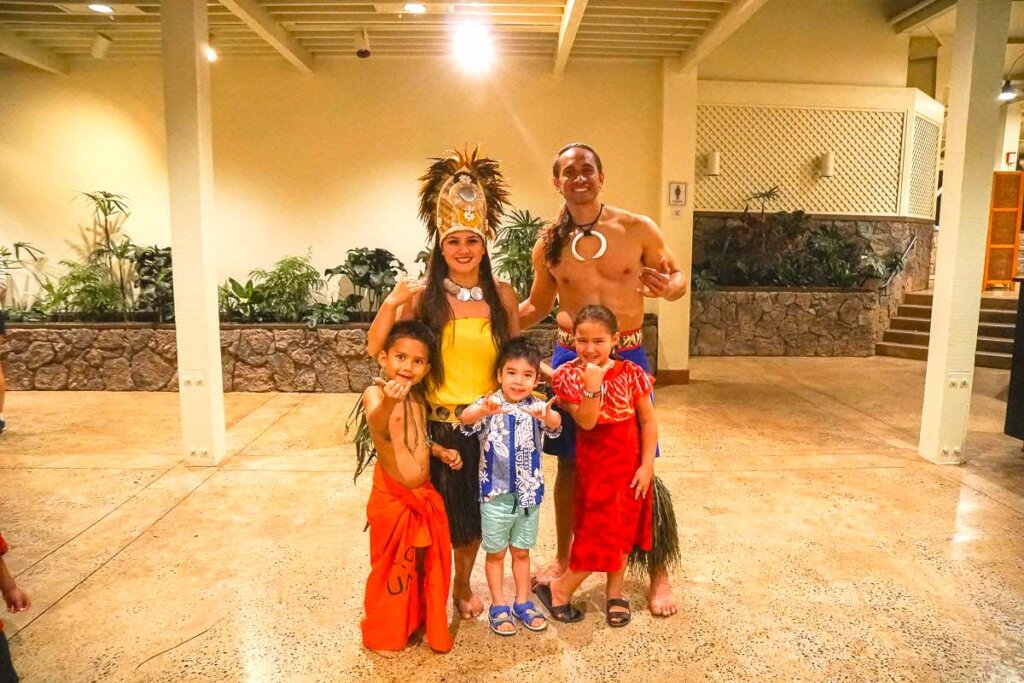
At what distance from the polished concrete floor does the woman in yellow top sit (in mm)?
585

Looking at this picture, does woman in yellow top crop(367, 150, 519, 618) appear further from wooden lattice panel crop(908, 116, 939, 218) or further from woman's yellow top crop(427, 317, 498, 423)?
wooden lattice panel crop(908, 116, 939, 218)

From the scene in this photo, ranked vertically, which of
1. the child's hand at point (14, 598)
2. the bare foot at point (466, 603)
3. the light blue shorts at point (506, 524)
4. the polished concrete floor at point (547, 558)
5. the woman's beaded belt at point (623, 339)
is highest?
the woman's beaded belt at point (623, 339)

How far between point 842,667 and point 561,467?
1.12 meters

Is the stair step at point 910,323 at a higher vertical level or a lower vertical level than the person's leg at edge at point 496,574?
higher

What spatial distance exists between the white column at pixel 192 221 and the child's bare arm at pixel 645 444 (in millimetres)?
2953

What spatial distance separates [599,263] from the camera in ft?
7.79

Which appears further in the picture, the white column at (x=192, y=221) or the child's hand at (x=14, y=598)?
the white column at (x=192, y=221)

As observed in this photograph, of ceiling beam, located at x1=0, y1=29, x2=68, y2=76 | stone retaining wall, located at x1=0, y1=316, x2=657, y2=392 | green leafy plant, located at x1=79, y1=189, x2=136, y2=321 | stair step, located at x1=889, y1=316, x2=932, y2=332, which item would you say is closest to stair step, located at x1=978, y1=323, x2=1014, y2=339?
stair step, located at x1=889, y1=316, x2=932, y2=332

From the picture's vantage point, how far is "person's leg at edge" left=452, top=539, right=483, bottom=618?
7.64ft

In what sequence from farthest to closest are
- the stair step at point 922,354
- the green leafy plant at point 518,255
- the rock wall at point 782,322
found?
the rock wall at point 782,322
the stair step at point 922,354
the green leafy plant at point 518,255

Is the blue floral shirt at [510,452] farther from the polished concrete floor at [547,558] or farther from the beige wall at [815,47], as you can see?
the beige wall at [815,47]

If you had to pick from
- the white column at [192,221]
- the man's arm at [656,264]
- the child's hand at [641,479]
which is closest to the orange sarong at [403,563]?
the child's hand at [641,479]

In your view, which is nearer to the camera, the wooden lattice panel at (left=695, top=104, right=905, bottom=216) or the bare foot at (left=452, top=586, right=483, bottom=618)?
the bare foot at (left=452, top=586, right=483, bottom=618)

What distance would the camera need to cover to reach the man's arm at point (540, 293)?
248cm
